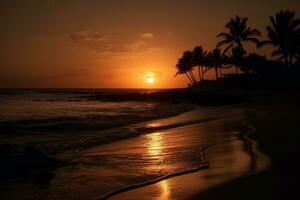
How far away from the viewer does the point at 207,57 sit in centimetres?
9000

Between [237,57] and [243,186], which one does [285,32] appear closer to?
[237,57]

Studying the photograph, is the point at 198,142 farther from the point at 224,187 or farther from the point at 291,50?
the point at 291,50

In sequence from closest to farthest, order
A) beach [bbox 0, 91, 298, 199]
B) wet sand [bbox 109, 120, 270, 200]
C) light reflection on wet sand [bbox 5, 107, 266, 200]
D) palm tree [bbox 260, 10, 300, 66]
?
wet sand [bbox 109, 120, 270, 200] < beach [bbox 0, 91, 298, 199] < light reflection on wet sand [bbox 5, 107, 266, 200] < palm tree [bbox 260, 10, 300, 66]

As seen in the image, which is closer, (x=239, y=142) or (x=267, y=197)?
(x=267, y=197)

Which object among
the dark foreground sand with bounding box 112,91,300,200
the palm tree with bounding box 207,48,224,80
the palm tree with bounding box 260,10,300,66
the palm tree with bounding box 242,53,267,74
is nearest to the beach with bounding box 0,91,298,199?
the dark foreground sand with bounding box 112,91,300,200

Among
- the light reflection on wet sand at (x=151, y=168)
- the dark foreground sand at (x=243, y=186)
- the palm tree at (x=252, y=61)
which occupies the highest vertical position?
the palm tree at (x=252, y=61)

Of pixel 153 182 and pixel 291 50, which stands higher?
pixel 291 50

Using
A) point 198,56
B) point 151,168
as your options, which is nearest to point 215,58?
point 198,56

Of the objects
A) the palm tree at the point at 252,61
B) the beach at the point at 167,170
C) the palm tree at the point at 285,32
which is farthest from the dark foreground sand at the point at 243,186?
the palm tree at the point at 252,61

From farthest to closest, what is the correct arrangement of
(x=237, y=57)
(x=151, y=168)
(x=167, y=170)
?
(x=237, y=57)
(x=151, y=168)
(x=167, y=170)

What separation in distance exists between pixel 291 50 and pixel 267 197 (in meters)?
48.7

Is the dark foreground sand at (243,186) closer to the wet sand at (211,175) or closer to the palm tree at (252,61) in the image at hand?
the wet sand at (211,175)

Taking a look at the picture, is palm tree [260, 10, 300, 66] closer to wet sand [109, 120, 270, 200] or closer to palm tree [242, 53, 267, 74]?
palm tree [242, 53, 267, 74]

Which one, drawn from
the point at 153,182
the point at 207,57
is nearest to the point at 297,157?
the point at 153,182
